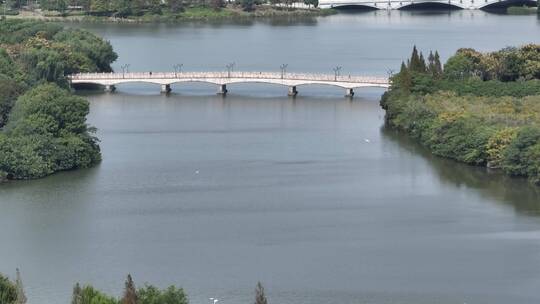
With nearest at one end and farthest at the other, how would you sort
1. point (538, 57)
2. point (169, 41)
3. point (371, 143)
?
point (371, 143) → point (538, 57) → point (169, 41)

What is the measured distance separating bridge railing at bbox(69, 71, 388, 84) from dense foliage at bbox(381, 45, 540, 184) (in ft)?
8.36

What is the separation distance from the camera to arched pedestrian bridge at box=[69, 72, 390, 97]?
35.9 meters

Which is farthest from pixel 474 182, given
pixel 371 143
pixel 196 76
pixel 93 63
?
pixel 93 63

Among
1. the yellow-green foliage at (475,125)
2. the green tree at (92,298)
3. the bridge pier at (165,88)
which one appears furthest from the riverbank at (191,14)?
the green tree at (92,298)

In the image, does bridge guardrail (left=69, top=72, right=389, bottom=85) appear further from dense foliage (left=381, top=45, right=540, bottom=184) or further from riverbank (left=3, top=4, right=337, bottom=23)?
riverbank (left=3, top=4, right=337, bottom=23)

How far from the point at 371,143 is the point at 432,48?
16.1m

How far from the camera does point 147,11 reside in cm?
5838

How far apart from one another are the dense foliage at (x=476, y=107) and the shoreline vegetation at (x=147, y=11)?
24.5 meters

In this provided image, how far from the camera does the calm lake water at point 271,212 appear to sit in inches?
769

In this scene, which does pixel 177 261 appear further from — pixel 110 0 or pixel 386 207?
pixel 110 0

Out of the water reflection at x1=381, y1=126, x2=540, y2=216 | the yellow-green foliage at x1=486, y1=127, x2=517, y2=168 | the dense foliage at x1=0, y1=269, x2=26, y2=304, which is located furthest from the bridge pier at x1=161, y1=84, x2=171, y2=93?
the dense foliage at x1=0, y1=269, x2=26, y2=304

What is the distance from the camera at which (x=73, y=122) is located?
27.3 meters

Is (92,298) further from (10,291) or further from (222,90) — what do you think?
(222,90)

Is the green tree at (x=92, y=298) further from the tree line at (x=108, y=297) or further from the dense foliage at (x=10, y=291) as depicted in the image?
the dense foliage at (x=10, y=291)
